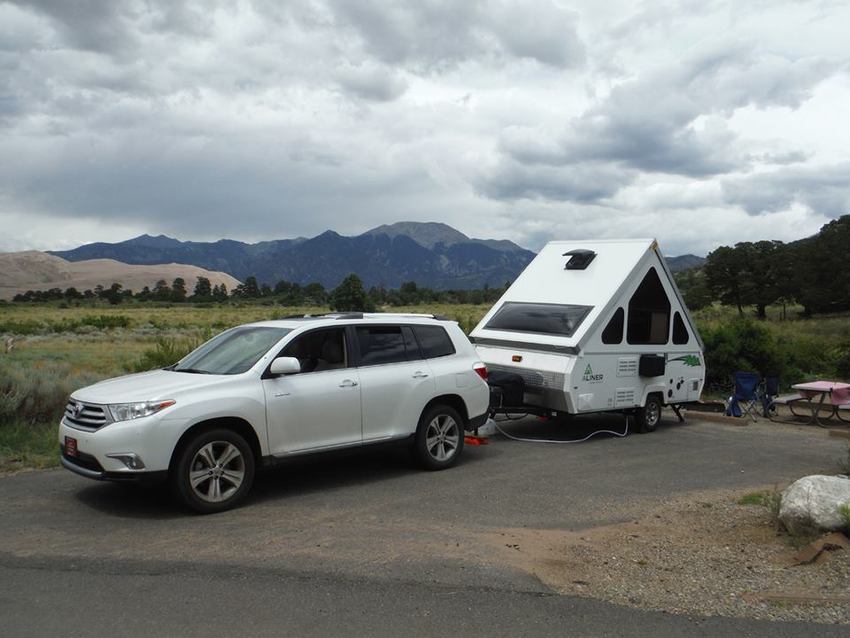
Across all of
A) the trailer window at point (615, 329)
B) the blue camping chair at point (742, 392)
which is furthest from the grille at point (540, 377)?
the blue camping chair at point (742, 392)

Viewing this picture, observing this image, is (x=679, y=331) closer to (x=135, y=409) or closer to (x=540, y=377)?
(x=540, y=377)

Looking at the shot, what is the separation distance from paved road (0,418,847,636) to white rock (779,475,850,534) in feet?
4.76

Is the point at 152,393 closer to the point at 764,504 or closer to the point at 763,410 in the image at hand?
the point at 764,504

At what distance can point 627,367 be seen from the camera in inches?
453

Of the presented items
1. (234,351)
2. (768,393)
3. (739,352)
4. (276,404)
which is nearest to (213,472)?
(276,404)

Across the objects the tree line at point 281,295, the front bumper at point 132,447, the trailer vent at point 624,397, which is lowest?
the trailer vent at point 624,397

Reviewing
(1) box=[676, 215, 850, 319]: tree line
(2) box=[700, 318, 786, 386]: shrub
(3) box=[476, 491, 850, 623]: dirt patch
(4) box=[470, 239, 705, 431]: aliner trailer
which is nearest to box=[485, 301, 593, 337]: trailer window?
(4) box=[470, 239, 705, 431]: aliner trailer

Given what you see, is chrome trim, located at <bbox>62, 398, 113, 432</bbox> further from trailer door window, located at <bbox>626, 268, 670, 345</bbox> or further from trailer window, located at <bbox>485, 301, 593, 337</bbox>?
trailer door window, located at <bbox>626, 268, 670, 345</bbox>

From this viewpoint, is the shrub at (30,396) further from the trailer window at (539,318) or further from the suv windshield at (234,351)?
the trailer window at (539,318)

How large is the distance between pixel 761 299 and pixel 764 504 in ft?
215

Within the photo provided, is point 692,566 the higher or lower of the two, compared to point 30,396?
lower

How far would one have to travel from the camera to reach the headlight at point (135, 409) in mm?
6703

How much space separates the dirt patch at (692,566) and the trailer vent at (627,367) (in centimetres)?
439

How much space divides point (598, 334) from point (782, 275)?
62360 mm
